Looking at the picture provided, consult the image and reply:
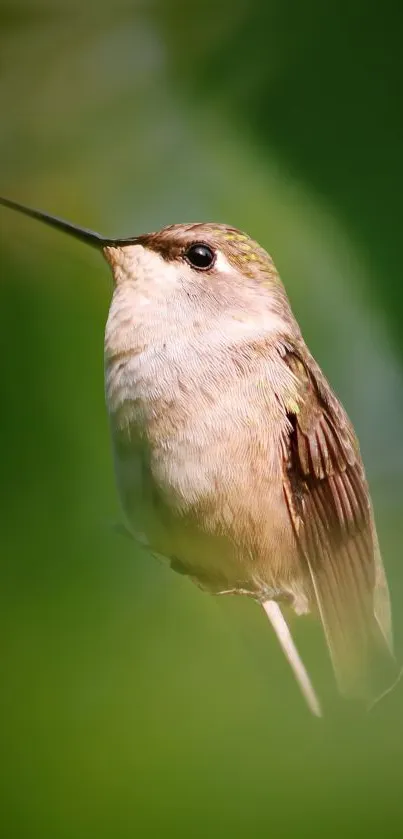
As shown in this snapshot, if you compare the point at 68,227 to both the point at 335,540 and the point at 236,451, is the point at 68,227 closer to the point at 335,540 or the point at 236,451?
the point at 236,451

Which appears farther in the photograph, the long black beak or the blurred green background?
the long black beak

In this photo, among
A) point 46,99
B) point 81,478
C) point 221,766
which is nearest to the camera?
point 221,766

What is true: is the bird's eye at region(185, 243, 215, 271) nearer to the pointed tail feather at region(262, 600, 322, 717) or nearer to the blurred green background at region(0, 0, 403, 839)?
the blurred green background at region(0, 0, 403, 839)

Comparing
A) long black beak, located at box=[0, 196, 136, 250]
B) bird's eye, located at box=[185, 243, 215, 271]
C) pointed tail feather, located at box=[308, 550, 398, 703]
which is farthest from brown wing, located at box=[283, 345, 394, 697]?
long black beak, located at box=[0, 196, 136, 250]

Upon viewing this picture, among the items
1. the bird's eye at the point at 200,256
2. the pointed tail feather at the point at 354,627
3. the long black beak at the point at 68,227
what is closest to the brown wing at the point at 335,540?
the pointed tail feather at the point at 354,627

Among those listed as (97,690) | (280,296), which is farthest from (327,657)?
(280,296)

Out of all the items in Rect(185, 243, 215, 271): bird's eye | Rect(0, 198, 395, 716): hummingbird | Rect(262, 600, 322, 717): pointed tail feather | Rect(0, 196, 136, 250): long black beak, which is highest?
Rect(0, 196, 136, 250): long black beak

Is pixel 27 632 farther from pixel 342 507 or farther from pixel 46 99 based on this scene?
pixel 46 99

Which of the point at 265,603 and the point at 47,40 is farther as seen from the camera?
the point at 47,40
